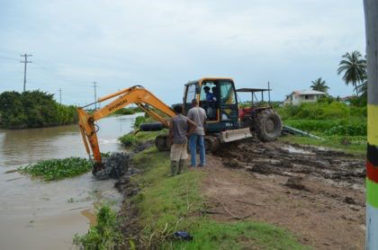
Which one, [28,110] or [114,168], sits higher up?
[28,110]

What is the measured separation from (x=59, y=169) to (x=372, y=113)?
51.6 ft

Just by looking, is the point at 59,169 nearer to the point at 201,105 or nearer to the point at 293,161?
the point at 201,105

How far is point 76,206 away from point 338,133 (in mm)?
17874

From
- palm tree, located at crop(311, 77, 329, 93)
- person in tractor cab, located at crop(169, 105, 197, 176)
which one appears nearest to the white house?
palm tree, located at crop(311, 77, 329, 93)

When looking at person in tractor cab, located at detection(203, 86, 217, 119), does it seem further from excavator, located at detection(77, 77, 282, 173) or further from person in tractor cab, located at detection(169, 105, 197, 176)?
person in tractor cab, located at detection(169, 105, 197, 176)

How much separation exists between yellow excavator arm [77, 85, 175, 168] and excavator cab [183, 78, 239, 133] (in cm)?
136

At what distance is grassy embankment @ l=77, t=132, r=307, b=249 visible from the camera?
5.70 metres

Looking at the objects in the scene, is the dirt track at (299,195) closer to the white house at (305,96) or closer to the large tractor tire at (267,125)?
the large tractor tire at (267,125)

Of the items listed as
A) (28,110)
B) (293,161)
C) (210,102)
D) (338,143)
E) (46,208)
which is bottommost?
(46,208)

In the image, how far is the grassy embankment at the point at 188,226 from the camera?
5.70 meters

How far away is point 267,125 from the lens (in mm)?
18859

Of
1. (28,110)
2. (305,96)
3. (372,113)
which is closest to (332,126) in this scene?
(372,113)

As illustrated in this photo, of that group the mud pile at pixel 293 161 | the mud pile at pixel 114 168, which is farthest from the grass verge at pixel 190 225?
the mud pile at pixel 114 168

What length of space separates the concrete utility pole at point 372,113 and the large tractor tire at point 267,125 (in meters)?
16.2
